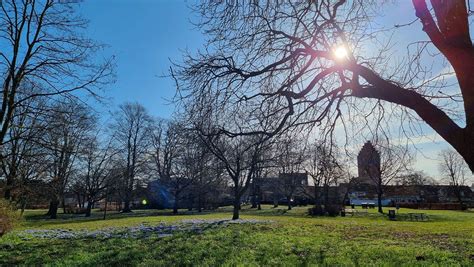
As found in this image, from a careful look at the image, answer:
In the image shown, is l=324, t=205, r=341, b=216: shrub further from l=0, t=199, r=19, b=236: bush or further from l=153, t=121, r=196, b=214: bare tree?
l=0, t=199, r=19, b=236: bush

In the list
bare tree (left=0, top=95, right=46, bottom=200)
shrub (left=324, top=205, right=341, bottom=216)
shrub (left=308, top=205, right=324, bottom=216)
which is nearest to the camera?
bare tree (left=0, top=95, right=46, bottom=200)

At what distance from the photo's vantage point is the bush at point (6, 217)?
48.2ft

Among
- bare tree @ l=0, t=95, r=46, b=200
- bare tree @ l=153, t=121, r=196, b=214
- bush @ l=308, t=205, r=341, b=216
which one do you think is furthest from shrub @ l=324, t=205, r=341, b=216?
bare tree @ l=0, t=95, r=46, b=200

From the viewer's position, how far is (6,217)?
48.9 feet

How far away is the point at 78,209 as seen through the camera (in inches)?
1992

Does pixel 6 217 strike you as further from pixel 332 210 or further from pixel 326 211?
pixel 326 211

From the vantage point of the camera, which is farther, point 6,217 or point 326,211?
point 326,211

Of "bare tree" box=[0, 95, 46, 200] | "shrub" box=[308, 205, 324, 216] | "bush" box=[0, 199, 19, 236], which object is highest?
"bare tree" box=[0, 95, 46, 200]

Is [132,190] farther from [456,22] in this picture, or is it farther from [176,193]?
[456,22]

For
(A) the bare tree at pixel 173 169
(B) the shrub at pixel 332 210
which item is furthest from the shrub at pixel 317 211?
(A) the bare tree at pixel 173 169

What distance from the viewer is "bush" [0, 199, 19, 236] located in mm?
14680

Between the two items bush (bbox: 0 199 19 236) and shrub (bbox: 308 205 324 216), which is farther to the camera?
shrub (bbox: 308 205 324 216)

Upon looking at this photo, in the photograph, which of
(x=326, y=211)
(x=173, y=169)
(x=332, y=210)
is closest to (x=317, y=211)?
(x=326, y=211)

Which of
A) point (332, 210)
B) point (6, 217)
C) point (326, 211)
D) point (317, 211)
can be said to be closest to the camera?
point (6, 217)
